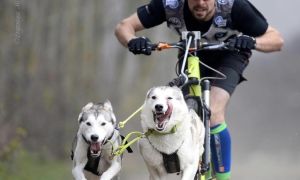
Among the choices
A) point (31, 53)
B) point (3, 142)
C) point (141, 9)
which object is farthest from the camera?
point (31, 53)

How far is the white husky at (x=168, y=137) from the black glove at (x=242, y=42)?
0.55m

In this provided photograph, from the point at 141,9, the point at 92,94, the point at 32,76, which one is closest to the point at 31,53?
the point at 32,76

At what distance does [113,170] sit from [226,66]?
3.63ft

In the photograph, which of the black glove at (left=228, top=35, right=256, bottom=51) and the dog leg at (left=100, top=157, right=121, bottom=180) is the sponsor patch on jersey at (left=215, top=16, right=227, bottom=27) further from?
the dog leg at (left=100, top=157, right=121, bottom=180)

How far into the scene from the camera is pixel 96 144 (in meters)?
5.49

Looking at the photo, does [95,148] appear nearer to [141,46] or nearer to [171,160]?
[171,160]

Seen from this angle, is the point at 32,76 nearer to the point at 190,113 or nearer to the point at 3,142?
the point at 3,142

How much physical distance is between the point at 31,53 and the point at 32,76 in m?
0.29

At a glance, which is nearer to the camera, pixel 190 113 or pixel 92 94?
pixel 190 113

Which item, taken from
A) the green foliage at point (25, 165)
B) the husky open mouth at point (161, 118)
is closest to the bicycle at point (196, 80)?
the husky open mouth at point (161, 118)

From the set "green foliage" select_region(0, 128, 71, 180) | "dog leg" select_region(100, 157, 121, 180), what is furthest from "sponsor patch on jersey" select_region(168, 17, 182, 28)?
"green foliage" select_region(0, 128, 71, 180)

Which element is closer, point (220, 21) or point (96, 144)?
point (96, 144)

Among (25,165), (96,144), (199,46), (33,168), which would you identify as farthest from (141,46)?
(33,168)

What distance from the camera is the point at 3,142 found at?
10.4 meters
